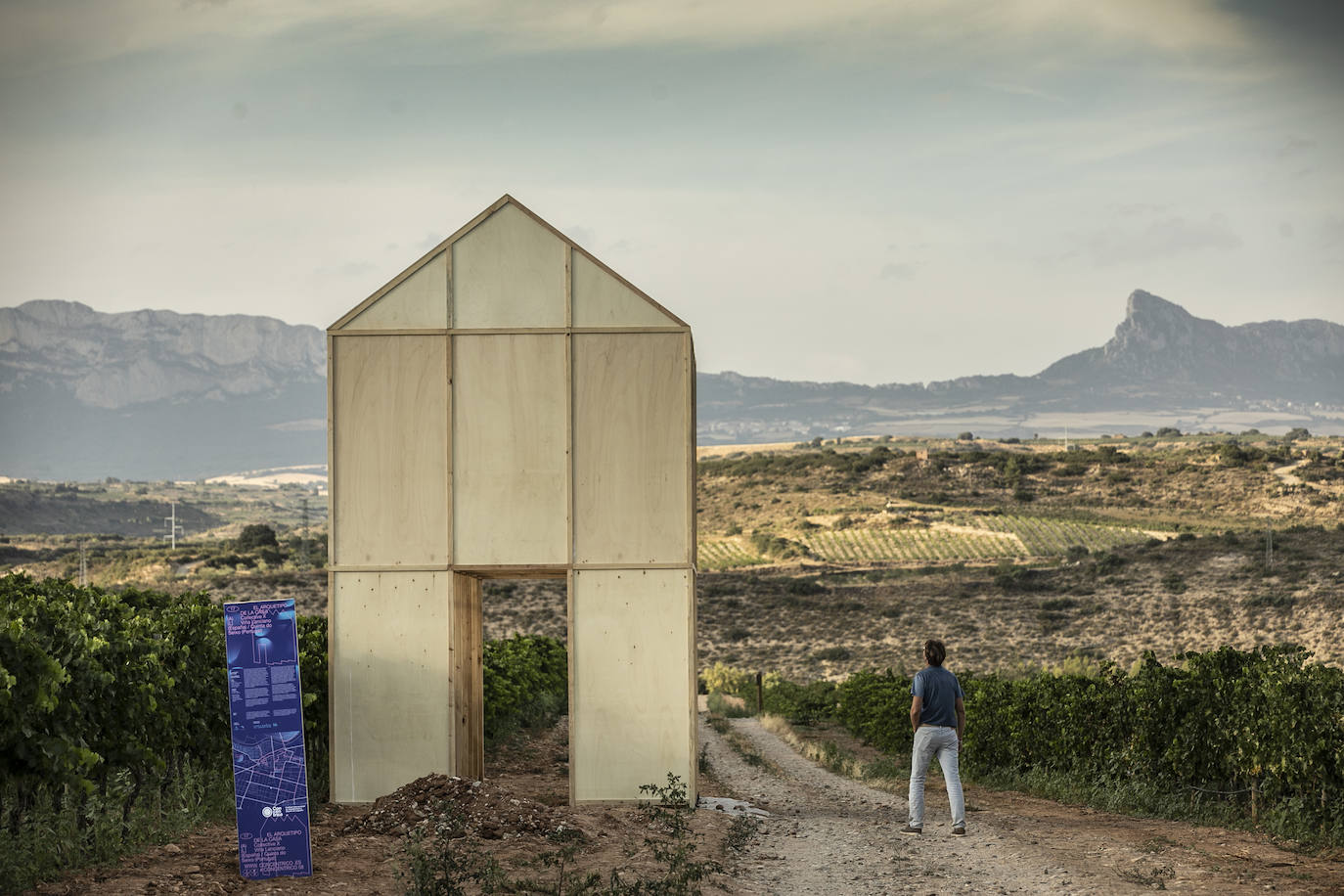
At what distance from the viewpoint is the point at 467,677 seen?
1427 cm

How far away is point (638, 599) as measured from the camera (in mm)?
13391

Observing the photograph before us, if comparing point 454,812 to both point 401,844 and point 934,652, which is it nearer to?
point 401,844

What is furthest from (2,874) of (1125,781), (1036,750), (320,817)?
(1036,750)

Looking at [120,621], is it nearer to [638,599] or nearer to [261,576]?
[638,599]

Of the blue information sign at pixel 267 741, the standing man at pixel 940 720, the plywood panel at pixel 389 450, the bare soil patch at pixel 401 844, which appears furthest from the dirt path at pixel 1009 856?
the plywood panel at pixel 389 450

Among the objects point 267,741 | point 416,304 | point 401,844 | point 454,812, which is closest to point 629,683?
point 454,812

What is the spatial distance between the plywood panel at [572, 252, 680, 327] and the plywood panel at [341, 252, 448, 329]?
4.72ft

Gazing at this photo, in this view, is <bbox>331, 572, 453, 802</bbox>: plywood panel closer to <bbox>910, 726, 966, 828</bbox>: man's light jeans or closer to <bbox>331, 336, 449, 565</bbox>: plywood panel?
<bbox>331, 336, 449, 565</bbox>: plywood panel

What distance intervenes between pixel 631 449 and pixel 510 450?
1.30 m

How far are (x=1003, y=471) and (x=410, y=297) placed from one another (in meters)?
101

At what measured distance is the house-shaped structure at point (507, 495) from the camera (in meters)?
13.3

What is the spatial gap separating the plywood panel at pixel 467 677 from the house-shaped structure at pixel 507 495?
0.08 m

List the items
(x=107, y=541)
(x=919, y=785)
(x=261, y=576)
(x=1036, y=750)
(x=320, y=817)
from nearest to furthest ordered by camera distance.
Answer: (x=919, y=785) < (x=320, y=817) < (x=1036, y=750) < (x=261, y=576) < (x=107, y=541)

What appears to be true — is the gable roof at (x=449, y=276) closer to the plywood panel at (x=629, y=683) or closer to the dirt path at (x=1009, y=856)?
the plywood panel at (x=629, y=683)
